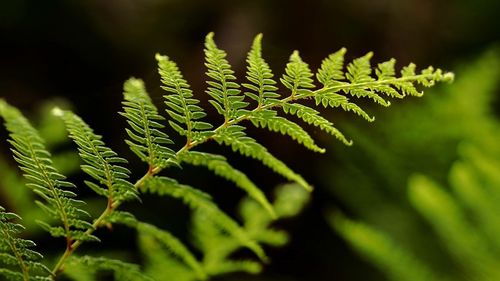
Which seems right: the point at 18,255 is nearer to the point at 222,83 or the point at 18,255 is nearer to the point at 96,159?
the point at 96,159

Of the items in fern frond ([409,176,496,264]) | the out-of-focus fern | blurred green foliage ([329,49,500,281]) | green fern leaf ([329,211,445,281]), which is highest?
blurred green foliage ([329,49,500,281])

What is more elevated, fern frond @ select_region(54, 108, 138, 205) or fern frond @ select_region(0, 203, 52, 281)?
fern frond @ select_region(54, 108, 138, 205)

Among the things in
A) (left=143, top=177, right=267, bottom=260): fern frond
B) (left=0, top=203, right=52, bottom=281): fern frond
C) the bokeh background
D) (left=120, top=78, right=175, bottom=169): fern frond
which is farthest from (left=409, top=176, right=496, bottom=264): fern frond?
(left=0, top=203, right=52, bottom=281): fern frond

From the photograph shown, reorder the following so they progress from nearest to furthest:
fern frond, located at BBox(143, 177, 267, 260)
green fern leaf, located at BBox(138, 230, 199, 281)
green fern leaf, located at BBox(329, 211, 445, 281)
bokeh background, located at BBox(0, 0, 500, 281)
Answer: fern frond, located at BBox(143, 177, 267, 260)
green fern leaf, located at BBox(138, 230, 199, 281)
green fern leaf, located at BBox(329, 211, 445, 281)
bokeh background, located at BBox(0, 0, 500, 281)

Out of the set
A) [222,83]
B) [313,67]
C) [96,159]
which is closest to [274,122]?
[222,83]

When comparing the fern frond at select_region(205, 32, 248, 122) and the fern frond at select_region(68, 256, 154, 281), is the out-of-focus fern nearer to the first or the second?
the fern frond at select_region(68, 256, 154, 281)

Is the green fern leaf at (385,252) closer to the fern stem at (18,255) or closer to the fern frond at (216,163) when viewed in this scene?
the fern frond at (216,163)

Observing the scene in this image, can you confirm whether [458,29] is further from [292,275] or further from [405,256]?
[405,256]

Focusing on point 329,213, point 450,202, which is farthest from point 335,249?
point 450,202

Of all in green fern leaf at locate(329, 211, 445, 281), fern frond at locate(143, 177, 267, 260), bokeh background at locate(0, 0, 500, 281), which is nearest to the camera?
fern frond at locate(143, 177, 267, 260)

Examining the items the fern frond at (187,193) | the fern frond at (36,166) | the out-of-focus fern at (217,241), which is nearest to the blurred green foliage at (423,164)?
the out-of-focus fern at (217,241)
